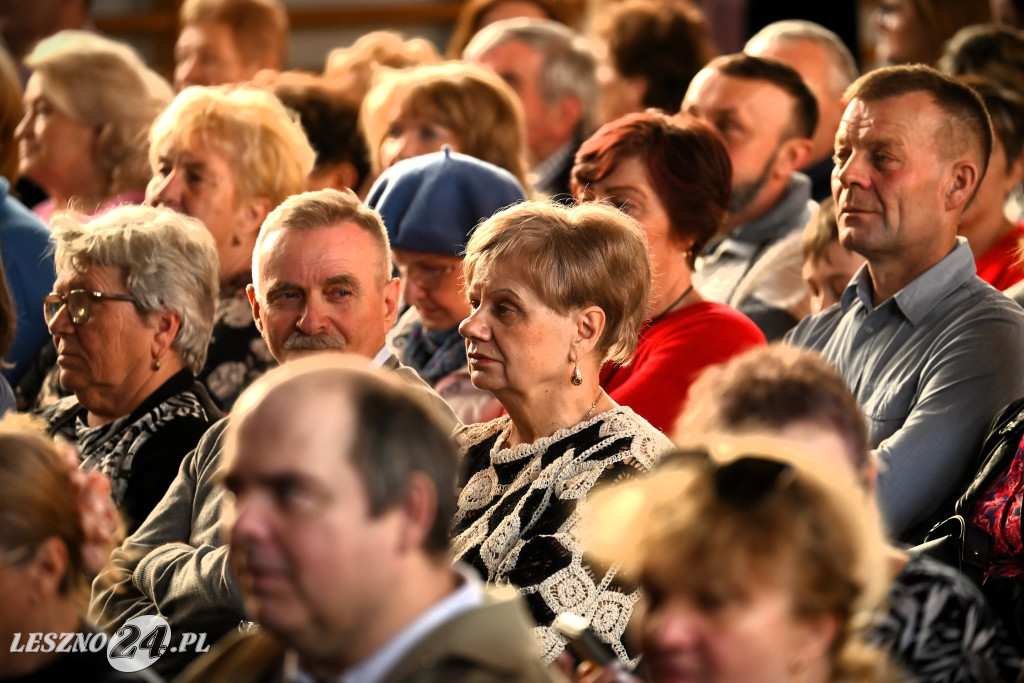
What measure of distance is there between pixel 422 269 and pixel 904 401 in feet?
3.99

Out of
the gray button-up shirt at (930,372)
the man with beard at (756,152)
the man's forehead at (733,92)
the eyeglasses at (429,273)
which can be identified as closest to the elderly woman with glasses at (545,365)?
the gray button-up shirt at (930,372)

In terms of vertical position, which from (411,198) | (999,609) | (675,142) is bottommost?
(999,609)

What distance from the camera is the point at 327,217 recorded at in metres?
2.74

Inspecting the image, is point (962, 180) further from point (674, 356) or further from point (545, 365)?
point (545, 365)

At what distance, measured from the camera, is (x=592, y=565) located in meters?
2.10

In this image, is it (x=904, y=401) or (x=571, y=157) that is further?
(x=571, y=157)

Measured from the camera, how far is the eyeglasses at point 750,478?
140 centimetres

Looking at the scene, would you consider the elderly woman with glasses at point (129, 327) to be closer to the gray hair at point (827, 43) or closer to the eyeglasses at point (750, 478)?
the eyeglasses at point (750, 478)

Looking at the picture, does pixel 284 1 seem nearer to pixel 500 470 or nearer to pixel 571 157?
pixel 571 157

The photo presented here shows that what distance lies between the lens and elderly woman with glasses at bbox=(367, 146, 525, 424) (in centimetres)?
319

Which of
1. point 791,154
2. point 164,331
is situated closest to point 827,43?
point 791,154

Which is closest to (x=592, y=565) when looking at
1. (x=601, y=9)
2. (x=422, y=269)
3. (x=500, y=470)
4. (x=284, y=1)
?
(x=500, y=470)

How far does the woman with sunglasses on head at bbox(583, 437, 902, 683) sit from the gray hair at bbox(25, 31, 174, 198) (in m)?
3.06

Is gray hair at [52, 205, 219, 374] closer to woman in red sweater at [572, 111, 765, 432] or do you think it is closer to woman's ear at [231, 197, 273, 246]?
woman's ear at [231, 197, 273, 246]
